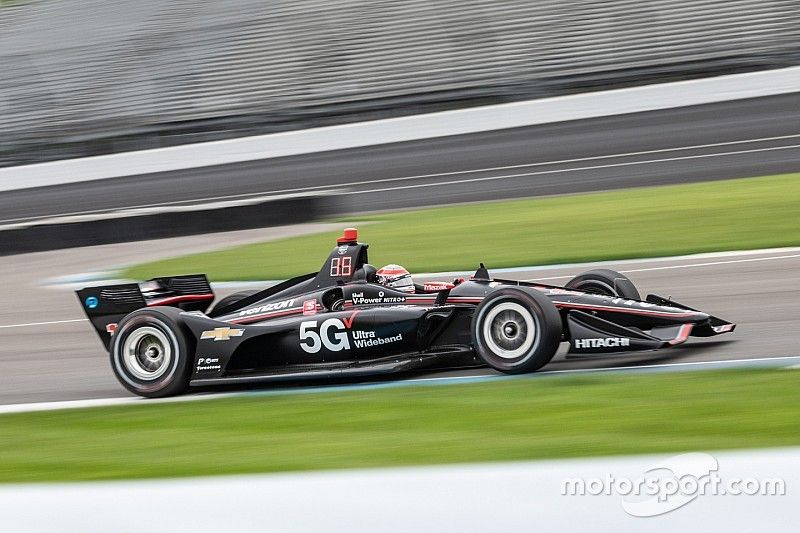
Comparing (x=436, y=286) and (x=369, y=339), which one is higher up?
(x=436, y=286)

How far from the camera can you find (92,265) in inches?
554

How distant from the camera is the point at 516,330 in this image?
6.24m

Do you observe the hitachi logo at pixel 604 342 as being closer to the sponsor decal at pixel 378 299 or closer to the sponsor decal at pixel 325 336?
the sponsor decal at pixel 378 299

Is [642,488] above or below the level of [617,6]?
below

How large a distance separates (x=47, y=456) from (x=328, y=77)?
15.8 m

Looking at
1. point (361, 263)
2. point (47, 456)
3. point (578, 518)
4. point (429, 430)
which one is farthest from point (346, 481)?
point (361, 263)

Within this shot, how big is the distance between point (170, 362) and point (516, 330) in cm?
228

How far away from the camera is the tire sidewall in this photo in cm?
696

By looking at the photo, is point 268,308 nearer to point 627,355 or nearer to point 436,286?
point 436,286

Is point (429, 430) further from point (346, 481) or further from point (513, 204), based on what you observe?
point (513, 204)

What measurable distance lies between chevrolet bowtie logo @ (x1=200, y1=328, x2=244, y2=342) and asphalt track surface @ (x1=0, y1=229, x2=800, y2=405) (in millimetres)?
579

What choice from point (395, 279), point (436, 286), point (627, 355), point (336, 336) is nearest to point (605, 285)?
point (627, 355)

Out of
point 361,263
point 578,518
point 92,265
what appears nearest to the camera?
point 578,518

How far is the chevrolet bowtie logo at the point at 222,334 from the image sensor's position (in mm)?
6941
